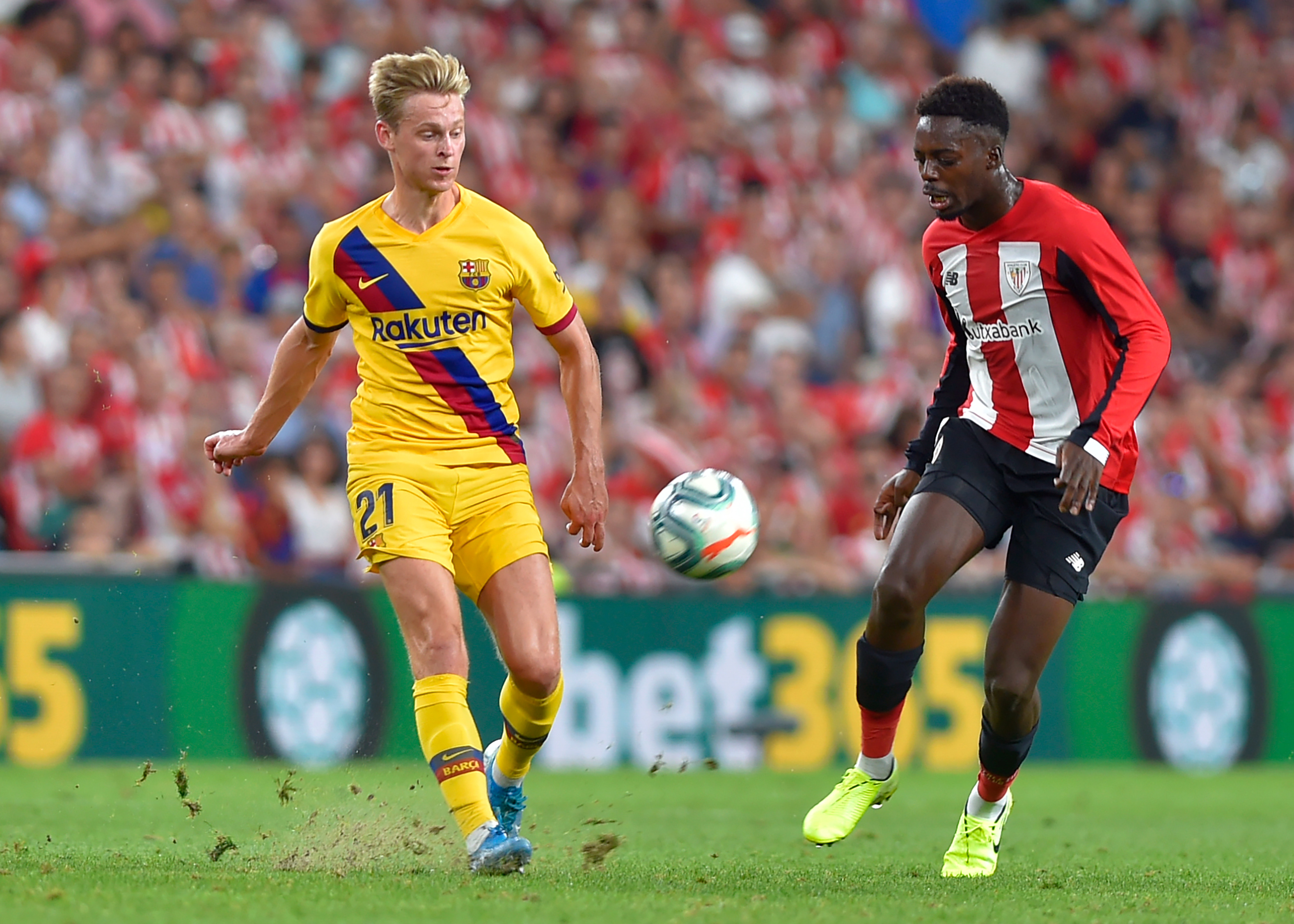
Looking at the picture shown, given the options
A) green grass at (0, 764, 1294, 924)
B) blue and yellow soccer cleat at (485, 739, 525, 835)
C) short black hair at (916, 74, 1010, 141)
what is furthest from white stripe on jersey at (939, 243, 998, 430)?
blue and yellow soccer cleat at (485, 739, 525, 835)

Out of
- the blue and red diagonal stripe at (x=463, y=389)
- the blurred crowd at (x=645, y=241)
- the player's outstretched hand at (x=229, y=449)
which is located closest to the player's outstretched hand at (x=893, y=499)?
the blue and red diagonal stripe at (x=463, y=389)

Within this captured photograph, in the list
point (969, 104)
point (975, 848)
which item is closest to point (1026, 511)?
point (975, 848)

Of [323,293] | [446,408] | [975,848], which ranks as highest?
[323,293]

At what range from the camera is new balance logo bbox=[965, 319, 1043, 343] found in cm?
678

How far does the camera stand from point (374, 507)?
20.8 feet

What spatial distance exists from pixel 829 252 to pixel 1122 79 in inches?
203

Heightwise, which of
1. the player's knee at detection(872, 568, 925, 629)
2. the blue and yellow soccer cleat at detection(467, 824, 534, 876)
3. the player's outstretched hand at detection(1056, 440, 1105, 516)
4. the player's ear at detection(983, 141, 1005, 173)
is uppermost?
the player's ear at detection(983, 141, 1005, 173)

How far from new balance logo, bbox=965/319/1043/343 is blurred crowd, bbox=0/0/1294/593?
20.0 ft

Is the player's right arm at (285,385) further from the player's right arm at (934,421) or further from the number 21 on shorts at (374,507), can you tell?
the player's right arm at (934,421)

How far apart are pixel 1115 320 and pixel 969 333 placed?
2.07ft

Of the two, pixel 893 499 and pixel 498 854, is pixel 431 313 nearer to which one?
pixel 498 854

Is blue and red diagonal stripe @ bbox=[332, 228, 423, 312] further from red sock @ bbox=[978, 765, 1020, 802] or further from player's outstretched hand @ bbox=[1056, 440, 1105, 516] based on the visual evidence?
red sock @ bbox=[978, 765, 1020, 802]

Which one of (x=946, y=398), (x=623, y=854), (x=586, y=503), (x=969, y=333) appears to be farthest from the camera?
(x=623, y=854)

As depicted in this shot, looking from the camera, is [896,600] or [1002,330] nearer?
[896,600]
